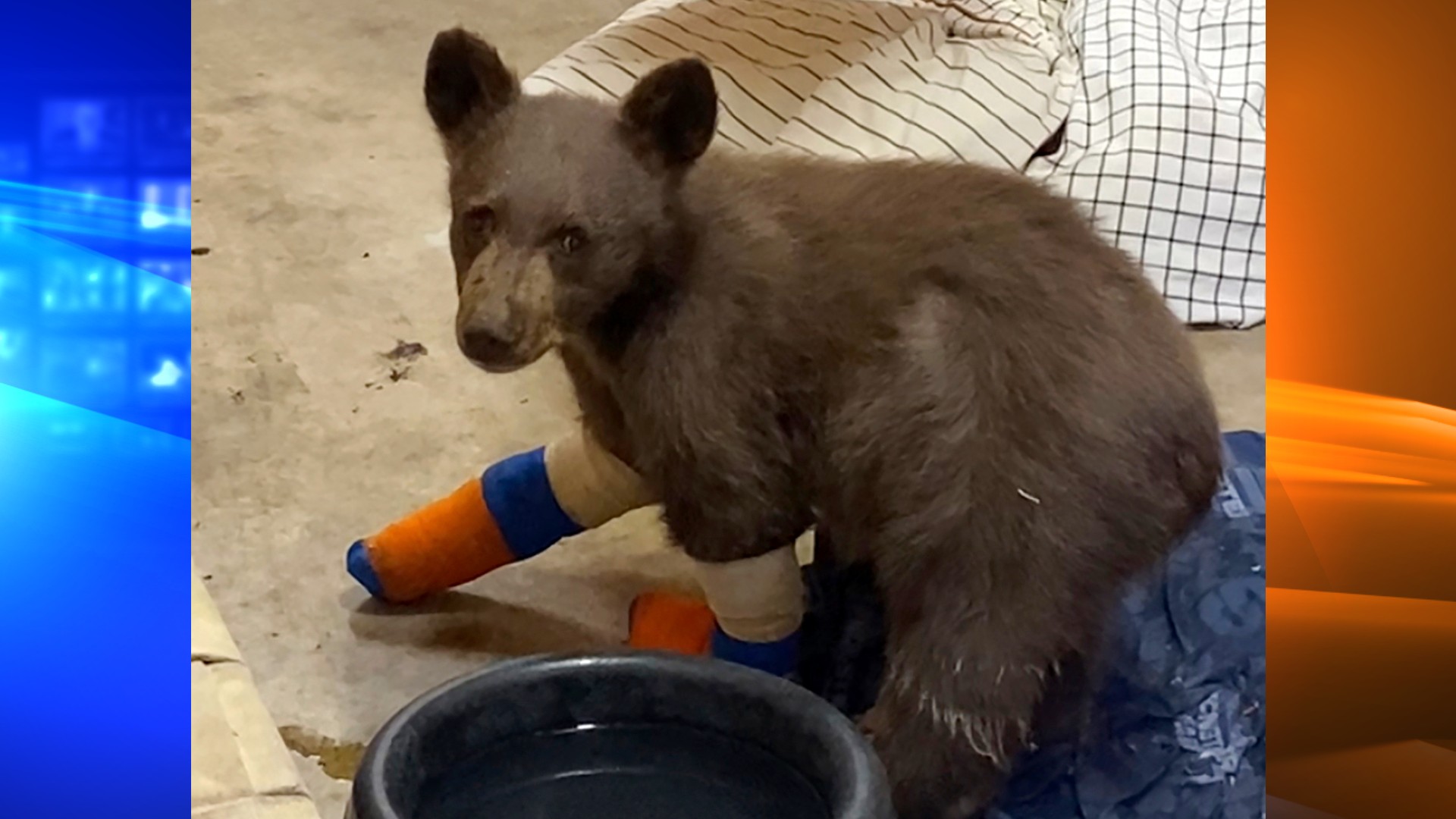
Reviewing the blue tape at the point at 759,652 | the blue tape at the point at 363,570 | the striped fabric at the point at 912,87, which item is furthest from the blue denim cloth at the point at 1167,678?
the blue tape at the point at 363,570

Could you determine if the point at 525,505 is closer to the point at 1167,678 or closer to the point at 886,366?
the point at 886,366

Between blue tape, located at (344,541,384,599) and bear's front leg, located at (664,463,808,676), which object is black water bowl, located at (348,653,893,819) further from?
blue tape, located at (344,541,384,599)

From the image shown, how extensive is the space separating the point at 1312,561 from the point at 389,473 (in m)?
1.03

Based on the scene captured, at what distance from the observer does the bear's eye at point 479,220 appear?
3.33 feet

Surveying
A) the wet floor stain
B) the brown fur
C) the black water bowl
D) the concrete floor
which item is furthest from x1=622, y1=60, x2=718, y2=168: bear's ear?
the wet floor stain

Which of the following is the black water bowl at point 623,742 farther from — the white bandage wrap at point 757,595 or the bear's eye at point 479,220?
the bear's eye at point 479,220

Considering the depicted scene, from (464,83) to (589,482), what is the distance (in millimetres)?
401

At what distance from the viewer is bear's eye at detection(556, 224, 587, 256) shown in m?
1.00

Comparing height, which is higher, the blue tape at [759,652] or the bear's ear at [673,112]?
the bear's ear at [673,112]

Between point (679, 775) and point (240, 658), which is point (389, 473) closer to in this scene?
point (240, 658)

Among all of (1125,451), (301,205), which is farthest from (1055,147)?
(301,205)

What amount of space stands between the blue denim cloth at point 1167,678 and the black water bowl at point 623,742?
23 cm

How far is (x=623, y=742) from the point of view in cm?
103

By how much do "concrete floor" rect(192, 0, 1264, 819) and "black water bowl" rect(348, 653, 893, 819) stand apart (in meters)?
0.22
